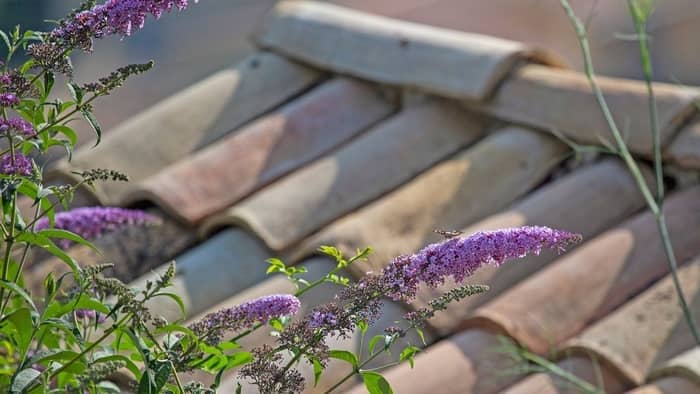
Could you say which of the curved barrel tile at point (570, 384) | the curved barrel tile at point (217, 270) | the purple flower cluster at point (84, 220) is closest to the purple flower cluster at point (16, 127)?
the purple flower cluster at point (84, 220)

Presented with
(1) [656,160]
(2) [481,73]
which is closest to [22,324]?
(1) [656,160]

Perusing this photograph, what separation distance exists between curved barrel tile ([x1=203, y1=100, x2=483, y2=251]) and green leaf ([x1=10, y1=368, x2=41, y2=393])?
1.34 m

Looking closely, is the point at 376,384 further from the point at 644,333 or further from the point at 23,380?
the point at 644,333

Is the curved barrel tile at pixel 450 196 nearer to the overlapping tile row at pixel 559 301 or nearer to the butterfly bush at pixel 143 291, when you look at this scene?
the overlapping tile row at pixel 559 301

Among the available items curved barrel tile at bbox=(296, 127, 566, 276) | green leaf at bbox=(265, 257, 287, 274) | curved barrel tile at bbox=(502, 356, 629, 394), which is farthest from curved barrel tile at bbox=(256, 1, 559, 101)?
green leaf at bbox=(265, 257, 287, 274)

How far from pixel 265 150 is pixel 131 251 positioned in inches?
20.2

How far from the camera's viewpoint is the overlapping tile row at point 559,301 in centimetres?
218

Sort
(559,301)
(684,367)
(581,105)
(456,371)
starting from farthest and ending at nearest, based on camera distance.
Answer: (581,105)
(559,301)
(456,371)
(684,367)

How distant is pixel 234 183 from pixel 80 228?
102cm

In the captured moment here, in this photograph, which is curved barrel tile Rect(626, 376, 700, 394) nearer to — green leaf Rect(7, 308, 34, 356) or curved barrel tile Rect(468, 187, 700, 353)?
curved barrel tile Rect(468, 187, 700, 353)

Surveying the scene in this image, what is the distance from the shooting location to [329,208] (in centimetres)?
286

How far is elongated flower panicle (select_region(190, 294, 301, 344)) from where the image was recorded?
4.71 ft

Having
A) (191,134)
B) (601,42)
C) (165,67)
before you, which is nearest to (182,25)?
(165,67)

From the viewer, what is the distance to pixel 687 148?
267 cm
